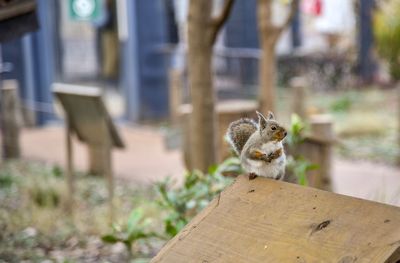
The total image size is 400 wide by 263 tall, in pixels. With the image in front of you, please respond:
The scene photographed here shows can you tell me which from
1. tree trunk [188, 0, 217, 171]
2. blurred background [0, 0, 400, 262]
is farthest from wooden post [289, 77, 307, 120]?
tree trunk [188, 0, 217, 171]

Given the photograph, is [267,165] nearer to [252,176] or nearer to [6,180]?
[252,176]

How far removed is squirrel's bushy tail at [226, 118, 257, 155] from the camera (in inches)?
133

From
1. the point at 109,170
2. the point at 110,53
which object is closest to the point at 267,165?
the point at 109,170

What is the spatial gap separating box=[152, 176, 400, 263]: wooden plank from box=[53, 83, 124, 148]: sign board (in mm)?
4330

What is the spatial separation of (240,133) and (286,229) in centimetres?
86

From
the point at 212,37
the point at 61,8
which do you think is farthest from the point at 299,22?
the point at 212,37

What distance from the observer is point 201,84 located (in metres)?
5.59

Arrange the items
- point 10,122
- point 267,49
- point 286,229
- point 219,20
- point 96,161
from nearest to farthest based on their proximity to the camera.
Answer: point 286,229 < point 219,20 < point 267,49 < point 96,161 < point 10,122

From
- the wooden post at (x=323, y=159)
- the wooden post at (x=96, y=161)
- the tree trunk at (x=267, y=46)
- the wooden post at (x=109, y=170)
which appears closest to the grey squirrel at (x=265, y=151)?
the wooden post at (x=323, y=159)

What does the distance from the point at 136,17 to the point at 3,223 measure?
790 centimetres

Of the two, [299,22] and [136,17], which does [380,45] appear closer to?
[299,22]

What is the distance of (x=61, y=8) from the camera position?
43.6ft

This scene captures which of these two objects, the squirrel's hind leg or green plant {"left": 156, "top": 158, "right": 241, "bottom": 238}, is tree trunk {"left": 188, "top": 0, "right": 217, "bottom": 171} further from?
the squirrel's hind leg

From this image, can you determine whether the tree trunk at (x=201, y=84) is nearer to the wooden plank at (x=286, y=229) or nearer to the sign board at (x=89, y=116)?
the sign board at (x=89, y=116)
